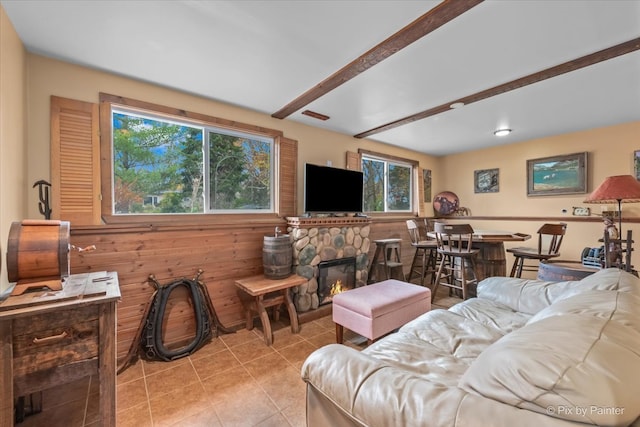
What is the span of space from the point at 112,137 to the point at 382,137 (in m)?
3.43

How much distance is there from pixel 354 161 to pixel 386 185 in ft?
3.50

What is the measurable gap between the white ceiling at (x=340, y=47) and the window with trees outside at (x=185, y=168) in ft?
1.31

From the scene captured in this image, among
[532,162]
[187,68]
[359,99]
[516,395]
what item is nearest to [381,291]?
[516,395]

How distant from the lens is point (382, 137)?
416 centimetres

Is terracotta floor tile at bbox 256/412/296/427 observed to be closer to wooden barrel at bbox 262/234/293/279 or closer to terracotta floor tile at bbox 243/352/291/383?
terracotta floor tile at bbox 243/352/291/383

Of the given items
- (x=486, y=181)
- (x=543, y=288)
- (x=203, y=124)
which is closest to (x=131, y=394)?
(x=203, y=124)

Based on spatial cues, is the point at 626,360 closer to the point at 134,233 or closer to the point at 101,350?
the point at 101,350

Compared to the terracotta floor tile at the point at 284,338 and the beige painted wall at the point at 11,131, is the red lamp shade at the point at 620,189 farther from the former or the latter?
the beige painted wall at the point at 11,131

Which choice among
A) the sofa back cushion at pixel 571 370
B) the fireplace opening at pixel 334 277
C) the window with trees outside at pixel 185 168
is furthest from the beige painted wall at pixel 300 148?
the sofa back cushion at pixel 571 370

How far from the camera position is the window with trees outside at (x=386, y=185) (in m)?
4.47

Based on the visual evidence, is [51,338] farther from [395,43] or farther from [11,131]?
[395,43]

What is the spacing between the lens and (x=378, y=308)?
2.05m

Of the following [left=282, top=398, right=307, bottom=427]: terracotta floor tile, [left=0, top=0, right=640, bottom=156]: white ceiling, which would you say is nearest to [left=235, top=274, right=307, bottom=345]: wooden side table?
[left=282, top=398, right=307, bottom=427]: terracotta floor tile

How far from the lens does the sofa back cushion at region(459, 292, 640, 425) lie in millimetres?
542
